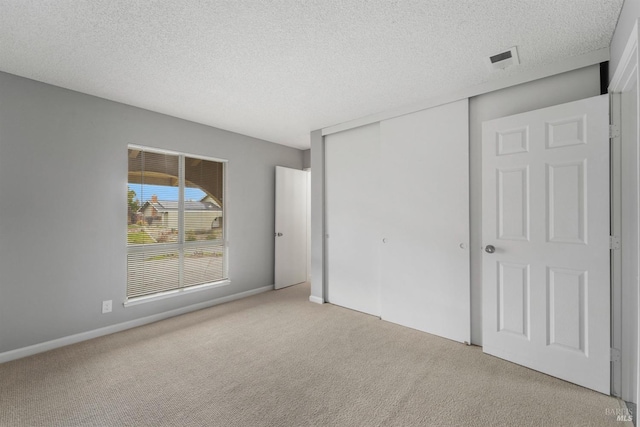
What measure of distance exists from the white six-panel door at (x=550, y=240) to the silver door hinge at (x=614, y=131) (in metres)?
0.05

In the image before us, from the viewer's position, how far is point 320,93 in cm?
291

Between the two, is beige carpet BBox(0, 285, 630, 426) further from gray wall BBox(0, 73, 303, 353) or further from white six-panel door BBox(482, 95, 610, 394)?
gray wall BBox(0, 73, 303, 353)

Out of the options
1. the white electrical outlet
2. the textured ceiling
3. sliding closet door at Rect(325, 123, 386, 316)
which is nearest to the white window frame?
the white electrical outlet

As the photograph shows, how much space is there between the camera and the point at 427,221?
9.90ft

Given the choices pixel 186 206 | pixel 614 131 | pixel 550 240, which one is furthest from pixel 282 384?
pixel 614 131

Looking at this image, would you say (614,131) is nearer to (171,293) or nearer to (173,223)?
(173,223)

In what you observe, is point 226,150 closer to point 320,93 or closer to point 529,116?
point 320,93

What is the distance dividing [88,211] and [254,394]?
8.33 feet

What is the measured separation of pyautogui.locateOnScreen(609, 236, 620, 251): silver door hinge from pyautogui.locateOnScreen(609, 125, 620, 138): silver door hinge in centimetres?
73

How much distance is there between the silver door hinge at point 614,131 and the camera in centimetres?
197

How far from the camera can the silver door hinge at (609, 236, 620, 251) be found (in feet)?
6.41

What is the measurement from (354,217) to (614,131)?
2.51 m

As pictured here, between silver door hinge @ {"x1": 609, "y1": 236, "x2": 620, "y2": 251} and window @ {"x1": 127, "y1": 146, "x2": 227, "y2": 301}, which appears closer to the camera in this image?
silver door hinge @ {"x1": 609, "y1": 236, "x2": 620, "y2": 251}

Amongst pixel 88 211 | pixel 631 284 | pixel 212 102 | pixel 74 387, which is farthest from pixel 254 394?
pixel 212 102
